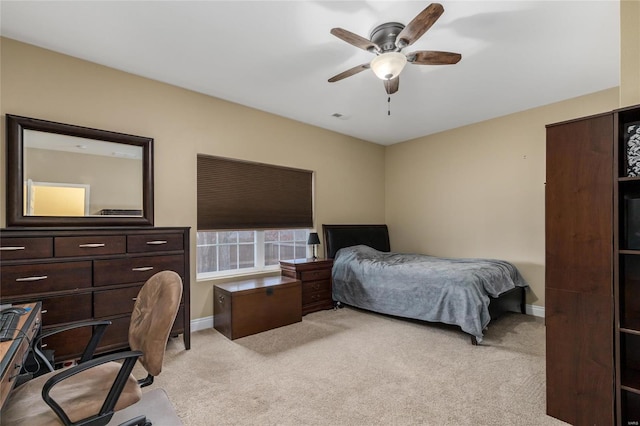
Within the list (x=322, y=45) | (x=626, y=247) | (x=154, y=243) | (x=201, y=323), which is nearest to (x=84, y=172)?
(x=154, y=243)

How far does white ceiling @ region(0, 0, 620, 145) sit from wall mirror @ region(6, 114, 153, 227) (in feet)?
2.40

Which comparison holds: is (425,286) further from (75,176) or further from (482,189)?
(75,176)

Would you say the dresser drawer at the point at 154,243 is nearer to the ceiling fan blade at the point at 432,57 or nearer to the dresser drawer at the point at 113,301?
the dresser drawer at the point at 113,301

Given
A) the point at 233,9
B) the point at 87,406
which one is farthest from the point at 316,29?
the point at 87,406

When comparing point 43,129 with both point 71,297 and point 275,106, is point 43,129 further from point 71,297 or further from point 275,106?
point 275,106

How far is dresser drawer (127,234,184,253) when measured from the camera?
2.76 m

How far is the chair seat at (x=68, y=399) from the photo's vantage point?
127 centimetres

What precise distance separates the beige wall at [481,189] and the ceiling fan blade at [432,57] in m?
2.49

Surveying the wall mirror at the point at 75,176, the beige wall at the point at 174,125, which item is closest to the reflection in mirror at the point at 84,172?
the wall mirror at the point at 75,176

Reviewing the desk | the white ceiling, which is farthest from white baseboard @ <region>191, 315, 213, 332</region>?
the white ceiling

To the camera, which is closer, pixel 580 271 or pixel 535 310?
pixel 580 271

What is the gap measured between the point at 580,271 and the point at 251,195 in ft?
11.2

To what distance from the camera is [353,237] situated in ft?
16.8

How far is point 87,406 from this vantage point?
1326 mm
